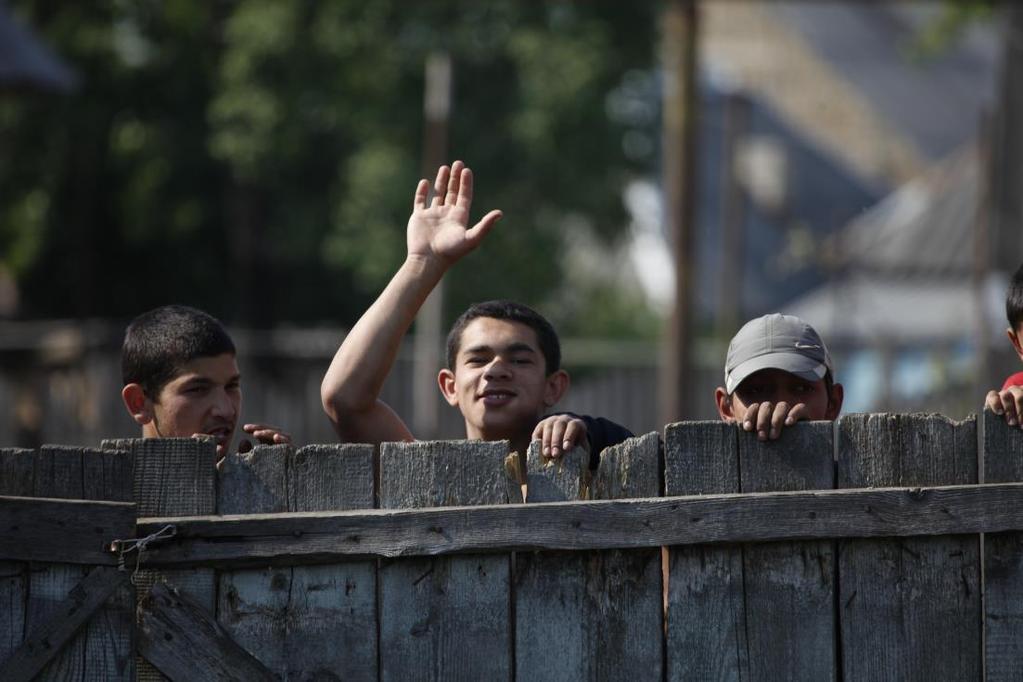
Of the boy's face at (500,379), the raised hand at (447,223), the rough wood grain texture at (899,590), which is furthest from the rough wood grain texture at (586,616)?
the raised hand at (447,223)

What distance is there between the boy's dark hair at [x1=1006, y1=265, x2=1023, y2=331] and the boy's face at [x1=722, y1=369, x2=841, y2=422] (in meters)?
0.52

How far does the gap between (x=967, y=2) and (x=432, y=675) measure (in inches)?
758

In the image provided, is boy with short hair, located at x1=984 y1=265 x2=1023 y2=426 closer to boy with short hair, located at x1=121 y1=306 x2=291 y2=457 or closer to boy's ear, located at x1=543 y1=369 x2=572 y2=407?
boy's ear, located at x1=543 y1=369 x2=572 y2=407

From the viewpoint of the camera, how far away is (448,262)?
4160 mm

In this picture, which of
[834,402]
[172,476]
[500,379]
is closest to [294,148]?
[500,379]

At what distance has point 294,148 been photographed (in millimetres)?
24109

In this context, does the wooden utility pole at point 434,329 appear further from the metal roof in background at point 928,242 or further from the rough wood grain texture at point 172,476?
the rough wood grain texture at point 172,476

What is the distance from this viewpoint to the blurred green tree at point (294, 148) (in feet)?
76.5

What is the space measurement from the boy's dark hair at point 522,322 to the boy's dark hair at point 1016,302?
3.97ft

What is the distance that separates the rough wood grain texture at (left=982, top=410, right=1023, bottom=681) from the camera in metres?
3.59

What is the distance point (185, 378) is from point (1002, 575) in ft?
7.19

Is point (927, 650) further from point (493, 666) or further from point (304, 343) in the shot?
point (304, 343)

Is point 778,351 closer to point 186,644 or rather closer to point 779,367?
point 779,367

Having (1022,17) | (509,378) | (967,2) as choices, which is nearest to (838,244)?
(967,2)
